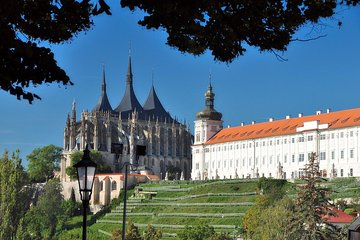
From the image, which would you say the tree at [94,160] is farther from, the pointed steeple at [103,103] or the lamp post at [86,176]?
the lamp post at [86,176]

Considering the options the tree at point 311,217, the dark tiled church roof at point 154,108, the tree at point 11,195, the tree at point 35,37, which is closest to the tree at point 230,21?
the tree at point 35,37

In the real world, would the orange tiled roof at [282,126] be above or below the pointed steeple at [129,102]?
below

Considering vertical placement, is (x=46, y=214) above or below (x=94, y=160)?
below

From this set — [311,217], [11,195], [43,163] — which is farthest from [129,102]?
→ [311,217]

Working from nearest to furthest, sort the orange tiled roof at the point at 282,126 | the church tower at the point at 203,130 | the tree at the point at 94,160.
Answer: the orange tiled roof at the point at 282,126
the tree at the point at 94,160
the church tower at the point at 203,130

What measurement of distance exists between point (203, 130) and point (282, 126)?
56.9 ft

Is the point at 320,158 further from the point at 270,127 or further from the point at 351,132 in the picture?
the point at 270,127

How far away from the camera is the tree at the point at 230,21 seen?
7520mm

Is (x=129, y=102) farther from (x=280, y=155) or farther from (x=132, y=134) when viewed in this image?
(x=280, y=155)

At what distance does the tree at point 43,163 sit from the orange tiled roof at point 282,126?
2324 cm

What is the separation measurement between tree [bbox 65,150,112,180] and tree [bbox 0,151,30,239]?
24871 mm

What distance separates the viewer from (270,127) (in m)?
96.2

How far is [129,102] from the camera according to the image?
12419 centimetres

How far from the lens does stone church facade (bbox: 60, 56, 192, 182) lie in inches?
4358
